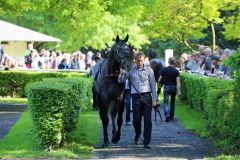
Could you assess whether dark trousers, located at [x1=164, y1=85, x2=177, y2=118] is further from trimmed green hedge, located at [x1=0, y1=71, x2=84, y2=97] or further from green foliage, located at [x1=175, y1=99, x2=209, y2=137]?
trimmed green hedge, located at [x1=0, y1=71, x2=84, y2=97]

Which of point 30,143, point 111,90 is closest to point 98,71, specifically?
point 111,90

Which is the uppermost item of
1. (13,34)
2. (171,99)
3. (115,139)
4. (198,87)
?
(13,34)

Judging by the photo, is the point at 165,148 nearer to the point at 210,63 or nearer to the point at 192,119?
the point at 192,119

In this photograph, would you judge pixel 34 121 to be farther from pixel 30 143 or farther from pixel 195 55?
pixel 195 55

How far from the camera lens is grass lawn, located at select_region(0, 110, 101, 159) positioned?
12922mm

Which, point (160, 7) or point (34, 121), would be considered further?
point (160, 7)

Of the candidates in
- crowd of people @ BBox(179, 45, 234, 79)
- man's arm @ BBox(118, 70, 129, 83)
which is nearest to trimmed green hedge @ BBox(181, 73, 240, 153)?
crowd of people @ BBox(179, 45, 234, 79)

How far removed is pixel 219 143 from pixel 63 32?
127 feet

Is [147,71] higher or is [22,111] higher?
[147,71]

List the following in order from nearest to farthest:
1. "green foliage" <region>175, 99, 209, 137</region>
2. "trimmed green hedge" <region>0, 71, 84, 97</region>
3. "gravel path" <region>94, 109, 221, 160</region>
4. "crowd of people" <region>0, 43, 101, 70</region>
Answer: "gravel path" <region>94, 109, 221, 160</region>
"green foliage" <region>175, 99, 209, 137</region>
"trimmed green hedge" <region>0, 71, 84, 97</region>
"crowd of people" <region>0, 43, 101, 70</region>

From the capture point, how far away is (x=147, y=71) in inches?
593

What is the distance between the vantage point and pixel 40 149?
13500mm

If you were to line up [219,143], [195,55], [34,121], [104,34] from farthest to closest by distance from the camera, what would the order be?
[104,34]
[195,55]
[219,143]
[34,121]

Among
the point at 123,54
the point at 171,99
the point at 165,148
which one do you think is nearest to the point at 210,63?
the point at 171,99
